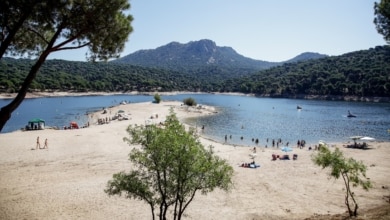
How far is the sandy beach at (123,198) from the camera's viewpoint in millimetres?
20453

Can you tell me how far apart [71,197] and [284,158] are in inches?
1055

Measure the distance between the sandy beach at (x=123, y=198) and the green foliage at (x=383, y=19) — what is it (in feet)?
39.3

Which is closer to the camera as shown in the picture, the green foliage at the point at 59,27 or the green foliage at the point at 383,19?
the green foliage at the point at 59,27

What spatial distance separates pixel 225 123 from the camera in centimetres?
8144

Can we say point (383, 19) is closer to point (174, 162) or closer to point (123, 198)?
point (174, 162)

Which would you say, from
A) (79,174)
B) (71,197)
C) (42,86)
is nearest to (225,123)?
(79,174)

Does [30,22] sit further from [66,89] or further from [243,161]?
[66,89]

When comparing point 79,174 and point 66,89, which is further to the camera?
point 66,89

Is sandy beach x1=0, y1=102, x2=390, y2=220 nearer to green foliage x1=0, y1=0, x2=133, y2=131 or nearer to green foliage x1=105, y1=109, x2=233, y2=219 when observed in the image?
green foliage x1=105, y1=109, x2=233, y2=219

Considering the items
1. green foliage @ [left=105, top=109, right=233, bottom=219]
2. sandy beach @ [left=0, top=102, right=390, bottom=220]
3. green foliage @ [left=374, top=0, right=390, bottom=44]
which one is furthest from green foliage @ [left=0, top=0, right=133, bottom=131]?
green foliage @ [left=374, top=0, right=390, bottom=44]

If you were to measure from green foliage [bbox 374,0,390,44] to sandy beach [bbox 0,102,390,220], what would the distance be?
1198 cm

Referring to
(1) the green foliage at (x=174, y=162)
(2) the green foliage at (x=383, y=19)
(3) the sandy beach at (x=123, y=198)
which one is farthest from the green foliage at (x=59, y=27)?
(2) the green foliage at (x=383, y=19)

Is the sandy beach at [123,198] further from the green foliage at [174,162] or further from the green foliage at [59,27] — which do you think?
the green foliage at [59,27]

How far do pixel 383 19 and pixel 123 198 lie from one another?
20.9 meters
